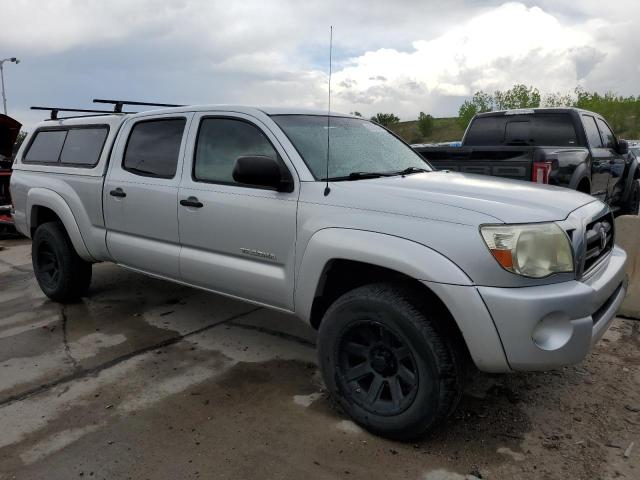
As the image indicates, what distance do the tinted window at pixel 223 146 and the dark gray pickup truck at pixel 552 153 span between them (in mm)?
2900

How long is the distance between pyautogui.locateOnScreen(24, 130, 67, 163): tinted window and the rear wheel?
2.29ft

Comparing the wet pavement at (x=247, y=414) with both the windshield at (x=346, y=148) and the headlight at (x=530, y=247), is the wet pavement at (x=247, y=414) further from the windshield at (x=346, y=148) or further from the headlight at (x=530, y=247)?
the windshield at (x=346, y=148)

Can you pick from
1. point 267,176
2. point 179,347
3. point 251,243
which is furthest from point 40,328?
point 267,176

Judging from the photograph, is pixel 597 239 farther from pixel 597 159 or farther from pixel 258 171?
pixel 597 159

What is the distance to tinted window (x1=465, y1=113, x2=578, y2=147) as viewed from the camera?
24.4ft

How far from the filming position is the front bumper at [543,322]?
2492 mm

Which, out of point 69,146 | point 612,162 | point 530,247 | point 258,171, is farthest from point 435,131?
point 530,247

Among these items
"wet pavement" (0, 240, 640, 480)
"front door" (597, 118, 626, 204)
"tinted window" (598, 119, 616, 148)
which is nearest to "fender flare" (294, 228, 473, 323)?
"wet pavement" (0, 240, 640, 480)

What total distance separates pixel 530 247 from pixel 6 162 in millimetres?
10045

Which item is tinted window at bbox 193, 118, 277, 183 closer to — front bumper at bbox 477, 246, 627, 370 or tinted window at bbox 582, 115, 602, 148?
front bumper at bbox 477, 246, 627, 370

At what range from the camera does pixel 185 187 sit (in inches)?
153

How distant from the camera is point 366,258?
9.34 feet

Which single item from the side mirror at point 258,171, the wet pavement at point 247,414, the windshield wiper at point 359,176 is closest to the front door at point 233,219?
the side mirror at point 258,171

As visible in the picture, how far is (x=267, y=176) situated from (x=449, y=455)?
5.98 ft
